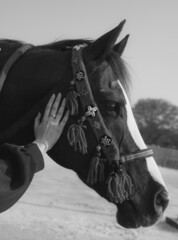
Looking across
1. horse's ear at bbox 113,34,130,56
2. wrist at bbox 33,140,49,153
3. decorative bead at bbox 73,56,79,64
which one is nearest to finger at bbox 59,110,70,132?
wrist at bbox 33,140,49,153

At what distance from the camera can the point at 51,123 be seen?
2049 millimetres

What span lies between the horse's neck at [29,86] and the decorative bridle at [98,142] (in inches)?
2.9

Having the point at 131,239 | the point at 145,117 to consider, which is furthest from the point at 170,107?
the point at 131,239

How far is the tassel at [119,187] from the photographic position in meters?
2.05

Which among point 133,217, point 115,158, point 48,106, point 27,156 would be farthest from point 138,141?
point 27,156

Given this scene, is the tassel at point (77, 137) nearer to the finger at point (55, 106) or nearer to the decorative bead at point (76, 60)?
the finger at point (55, 106)

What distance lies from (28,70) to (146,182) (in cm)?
91

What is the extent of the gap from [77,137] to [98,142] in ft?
0.39

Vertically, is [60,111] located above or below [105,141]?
above

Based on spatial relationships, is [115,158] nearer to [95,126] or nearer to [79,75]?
[95,126]

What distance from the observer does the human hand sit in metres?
2.04

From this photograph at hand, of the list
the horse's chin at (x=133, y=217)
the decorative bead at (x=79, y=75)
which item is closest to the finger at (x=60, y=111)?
the decorative bead at (x=79, y=75)

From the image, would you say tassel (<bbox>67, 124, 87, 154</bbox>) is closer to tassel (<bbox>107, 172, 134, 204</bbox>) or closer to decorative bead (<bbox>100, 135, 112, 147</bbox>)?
decorative bead (<bbox>100, 135, 112, 147</bbox>)

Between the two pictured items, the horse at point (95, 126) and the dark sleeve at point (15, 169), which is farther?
the horse at point (95, 126)
